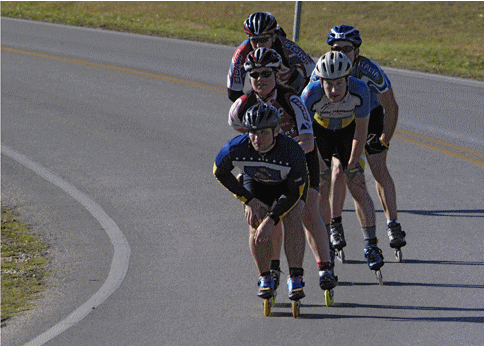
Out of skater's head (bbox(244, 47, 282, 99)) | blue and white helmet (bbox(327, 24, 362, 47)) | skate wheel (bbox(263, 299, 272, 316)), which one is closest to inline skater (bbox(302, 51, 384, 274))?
blue and white helmet (bbox(327, 24, 362, 47))

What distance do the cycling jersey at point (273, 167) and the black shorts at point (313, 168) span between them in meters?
0.43

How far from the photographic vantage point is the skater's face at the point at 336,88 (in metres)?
8.17

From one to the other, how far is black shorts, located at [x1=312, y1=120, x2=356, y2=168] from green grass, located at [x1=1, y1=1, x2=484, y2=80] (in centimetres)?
1140

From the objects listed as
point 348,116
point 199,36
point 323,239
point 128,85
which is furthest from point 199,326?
point 199,36

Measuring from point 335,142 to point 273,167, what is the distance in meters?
→ 1.50

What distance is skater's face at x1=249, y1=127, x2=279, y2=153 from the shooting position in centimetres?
721

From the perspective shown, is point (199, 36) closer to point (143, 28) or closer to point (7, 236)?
point (143, 28)

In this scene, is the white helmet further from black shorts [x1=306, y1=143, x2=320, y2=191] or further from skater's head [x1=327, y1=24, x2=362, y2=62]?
black shorts [x1=306, y1=143, x2=320, y2=191]

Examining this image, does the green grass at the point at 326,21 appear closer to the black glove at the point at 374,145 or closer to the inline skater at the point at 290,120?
the black glove at the point at 374,145

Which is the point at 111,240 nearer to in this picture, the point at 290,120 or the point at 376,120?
the point at 290,120

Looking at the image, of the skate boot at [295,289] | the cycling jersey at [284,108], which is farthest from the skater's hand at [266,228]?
the cycling jersey at [284,108]

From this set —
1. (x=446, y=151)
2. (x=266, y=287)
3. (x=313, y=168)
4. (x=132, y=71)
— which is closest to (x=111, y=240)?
(x=266, y=287)

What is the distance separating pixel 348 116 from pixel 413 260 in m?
1.80

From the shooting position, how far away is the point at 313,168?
7906 mm
